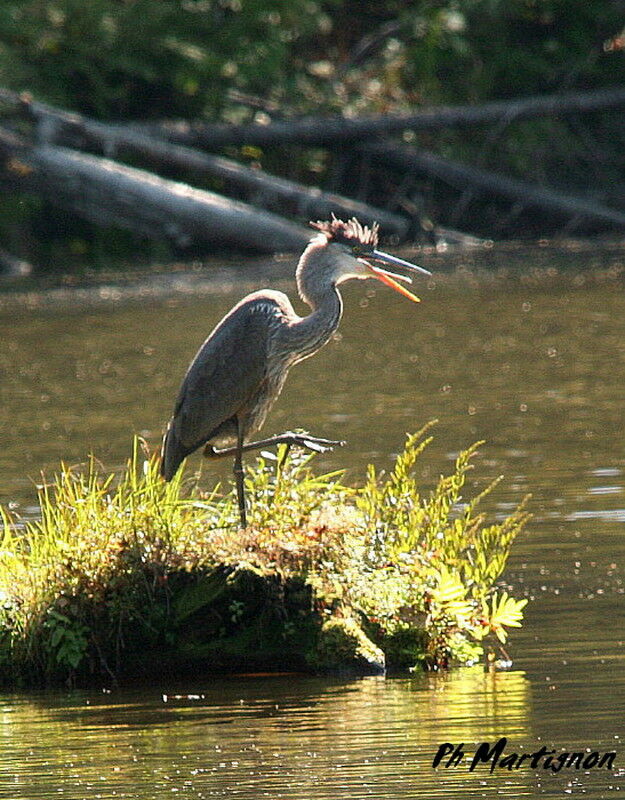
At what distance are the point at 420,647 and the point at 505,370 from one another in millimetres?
9559

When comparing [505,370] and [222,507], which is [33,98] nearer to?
[505,370]

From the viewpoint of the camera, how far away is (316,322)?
28.3 ft

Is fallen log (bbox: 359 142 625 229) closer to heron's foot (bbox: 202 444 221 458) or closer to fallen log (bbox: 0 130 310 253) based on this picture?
fallen log (bbox: 0 130 310 253)

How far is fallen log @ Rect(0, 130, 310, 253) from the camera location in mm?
25531

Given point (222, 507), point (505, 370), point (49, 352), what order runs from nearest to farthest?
point (222, 507) < point (505, 370) < point (49, 352)

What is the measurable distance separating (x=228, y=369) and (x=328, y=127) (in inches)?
795

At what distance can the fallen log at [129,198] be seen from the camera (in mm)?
25531

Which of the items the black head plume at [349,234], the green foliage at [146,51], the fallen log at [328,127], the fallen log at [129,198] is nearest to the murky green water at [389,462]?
the fallen log at [129,198]

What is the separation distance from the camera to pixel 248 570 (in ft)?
24.7

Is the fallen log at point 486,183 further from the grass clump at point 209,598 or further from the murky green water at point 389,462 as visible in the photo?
the grass clump at point 209,598

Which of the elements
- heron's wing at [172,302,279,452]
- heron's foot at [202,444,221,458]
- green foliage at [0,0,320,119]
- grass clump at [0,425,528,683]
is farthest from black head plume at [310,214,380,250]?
green foliage at [0,0,320,119]

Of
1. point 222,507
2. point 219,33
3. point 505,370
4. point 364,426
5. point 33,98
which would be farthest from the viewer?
point 219,33

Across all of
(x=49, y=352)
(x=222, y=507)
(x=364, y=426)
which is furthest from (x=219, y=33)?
(x=222, y=507)

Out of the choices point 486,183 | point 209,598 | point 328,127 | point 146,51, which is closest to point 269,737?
point 209,598
